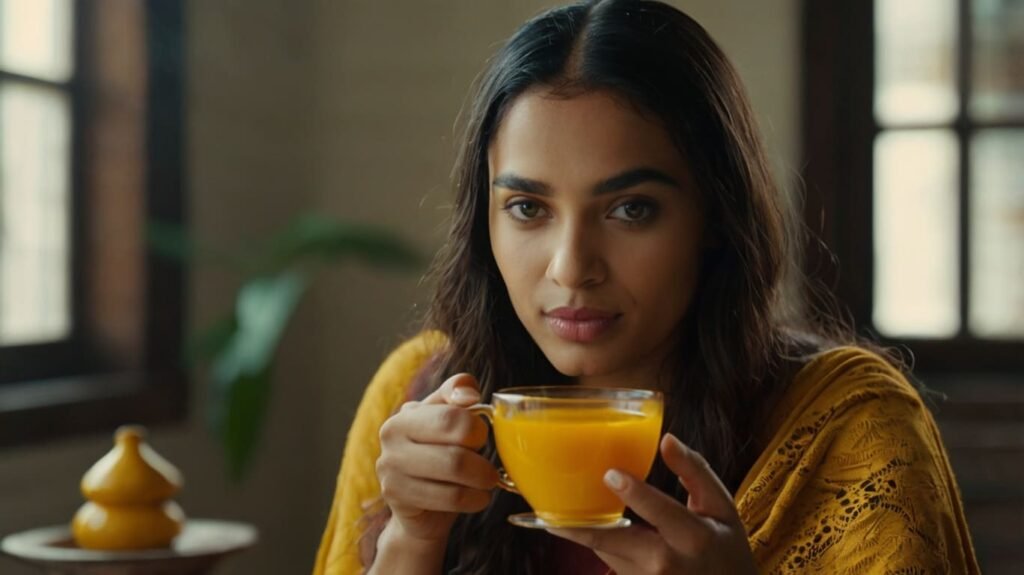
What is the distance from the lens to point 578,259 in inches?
52.7

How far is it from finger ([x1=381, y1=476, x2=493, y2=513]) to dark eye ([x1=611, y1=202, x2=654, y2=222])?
1.04ft

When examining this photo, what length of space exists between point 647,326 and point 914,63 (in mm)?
3076

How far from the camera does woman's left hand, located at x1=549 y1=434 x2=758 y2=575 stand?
3.46 ft

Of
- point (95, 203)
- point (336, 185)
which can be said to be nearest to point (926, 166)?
point (336, 185)

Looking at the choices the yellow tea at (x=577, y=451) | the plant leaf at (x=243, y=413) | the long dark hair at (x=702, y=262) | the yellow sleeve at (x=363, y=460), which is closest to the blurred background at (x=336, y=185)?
the plant leaf at (x=243, y=413)

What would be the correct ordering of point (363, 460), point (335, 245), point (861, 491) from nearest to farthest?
point (861, 491)
point (363, 460)
point (335, 245)

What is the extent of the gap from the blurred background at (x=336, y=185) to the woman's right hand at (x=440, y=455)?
2071 millimetres

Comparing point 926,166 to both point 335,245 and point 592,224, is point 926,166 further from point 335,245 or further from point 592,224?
point 592,224

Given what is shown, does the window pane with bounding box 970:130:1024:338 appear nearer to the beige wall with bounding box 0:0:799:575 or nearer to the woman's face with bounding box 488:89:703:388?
the beige wall with bounding box 0:0:799:575

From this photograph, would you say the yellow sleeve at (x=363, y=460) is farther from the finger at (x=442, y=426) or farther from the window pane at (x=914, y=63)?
the window pane at (x=914, y=63)

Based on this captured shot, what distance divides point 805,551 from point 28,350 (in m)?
2.22

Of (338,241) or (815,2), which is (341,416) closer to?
(338,241)

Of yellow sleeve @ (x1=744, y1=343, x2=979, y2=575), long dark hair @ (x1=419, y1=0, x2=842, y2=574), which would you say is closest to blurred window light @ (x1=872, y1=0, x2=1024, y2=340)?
long dark hair @ (x1=419, y1=0, x2=842, y2=574)

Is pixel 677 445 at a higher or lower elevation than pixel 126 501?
higher
